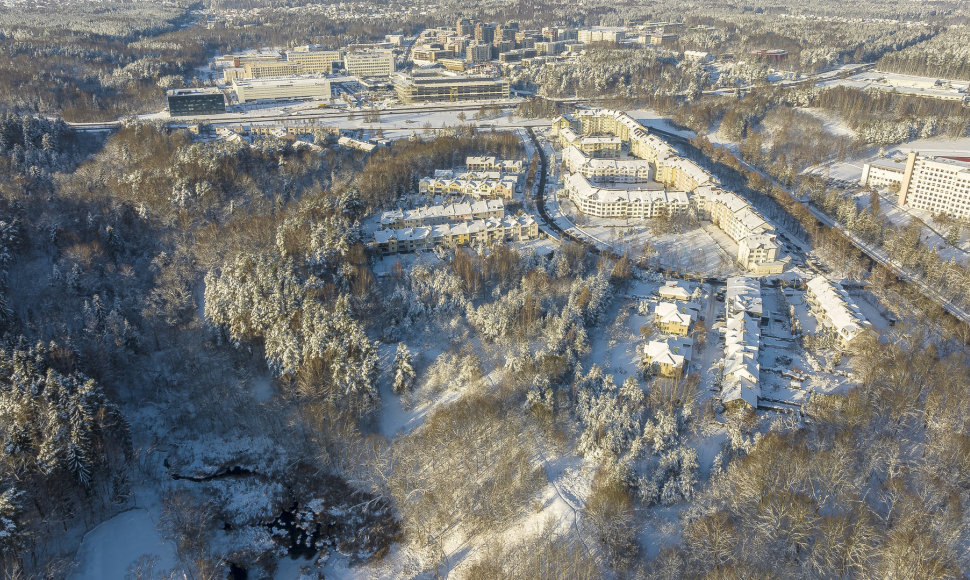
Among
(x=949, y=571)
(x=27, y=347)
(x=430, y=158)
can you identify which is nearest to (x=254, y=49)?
(x=430, y=158)

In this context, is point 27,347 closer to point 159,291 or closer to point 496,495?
point 159,291

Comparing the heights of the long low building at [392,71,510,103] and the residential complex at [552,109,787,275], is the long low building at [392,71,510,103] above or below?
above

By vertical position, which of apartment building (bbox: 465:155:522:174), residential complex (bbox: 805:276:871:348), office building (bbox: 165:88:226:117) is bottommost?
residential complex (bbox: 805:276:871:348)

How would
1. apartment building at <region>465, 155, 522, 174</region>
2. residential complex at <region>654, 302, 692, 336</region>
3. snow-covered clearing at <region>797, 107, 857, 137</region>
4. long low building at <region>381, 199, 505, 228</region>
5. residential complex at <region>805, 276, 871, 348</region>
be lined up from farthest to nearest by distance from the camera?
snow-covered clearing at <region>797, 107, 857, 137</region> < apartment building at <region>465, 155, 522, 174</region> < long low building at <region>381, 199, 505, 228</region> < residential complex at <region>654, 302, 692, 336</region> < residential complex at <region>805, 276, 871, 348</region>

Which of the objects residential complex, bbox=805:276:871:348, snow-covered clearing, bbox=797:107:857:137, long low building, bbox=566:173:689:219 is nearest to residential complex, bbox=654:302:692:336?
residential complex, bbox=805:276:871:348

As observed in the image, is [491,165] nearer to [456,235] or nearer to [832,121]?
[456,235]

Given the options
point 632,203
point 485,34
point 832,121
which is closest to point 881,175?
point 832,121

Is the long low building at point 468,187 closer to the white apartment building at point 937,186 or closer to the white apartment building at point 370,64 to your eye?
the white apartment building at point 937,186

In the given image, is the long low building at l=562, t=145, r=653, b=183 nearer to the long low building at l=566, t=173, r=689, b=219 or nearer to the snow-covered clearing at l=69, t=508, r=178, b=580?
the long low building at l=566, t=173, r=689, b=219
